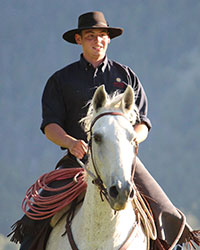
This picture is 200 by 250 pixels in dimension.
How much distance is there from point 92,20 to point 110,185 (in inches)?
131

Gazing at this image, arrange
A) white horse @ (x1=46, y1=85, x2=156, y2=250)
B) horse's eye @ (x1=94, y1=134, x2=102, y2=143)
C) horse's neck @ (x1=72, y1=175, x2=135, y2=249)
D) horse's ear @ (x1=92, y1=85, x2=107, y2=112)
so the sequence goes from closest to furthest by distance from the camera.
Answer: white horse @ (x1=46, y1=85, x2=156, y2=250) → horse's eye @ (x1=94, y1=134, x2=102, y2=143) → horse's neck @ (x1=72, y1=175, x2=135, y2=249) → horse's ear @ (x1=92, y1=85, x2=107, y2=112)

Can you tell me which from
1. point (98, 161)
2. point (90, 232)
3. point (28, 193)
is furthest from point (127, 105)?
point (28, 193)

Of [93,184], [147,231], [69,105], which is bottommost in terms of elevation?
[147,231]

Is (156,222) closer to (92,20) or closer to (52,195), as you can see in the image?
(52,195)

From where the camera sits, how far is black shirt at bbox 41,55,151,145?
7117mm

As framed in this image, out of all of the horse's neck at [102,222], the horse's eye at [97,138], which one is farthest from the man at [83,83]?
the horse's eye at [97,138]

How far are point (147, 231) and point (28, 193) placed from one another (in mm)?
1846

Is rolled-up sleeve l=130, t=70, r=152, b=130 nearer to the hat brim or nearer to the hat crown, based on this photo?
the hat brim

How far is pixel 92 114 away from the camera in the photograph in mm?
5664

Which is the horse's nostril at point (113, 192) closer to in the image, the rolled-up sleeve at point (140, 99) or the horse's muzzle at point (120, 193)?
the horse's muzzle at point (120, 193)

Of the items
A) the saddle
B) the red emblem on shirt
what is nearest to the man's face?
the red emblem on shirt

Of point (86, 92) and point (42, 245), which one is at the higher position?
point (86, 92)

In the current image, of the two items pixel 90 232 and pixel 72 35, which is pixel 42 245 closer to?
pixel 90 232

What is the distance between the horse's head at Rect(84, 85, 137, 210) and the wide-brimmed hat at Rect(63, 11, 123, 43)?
81.0 inches
